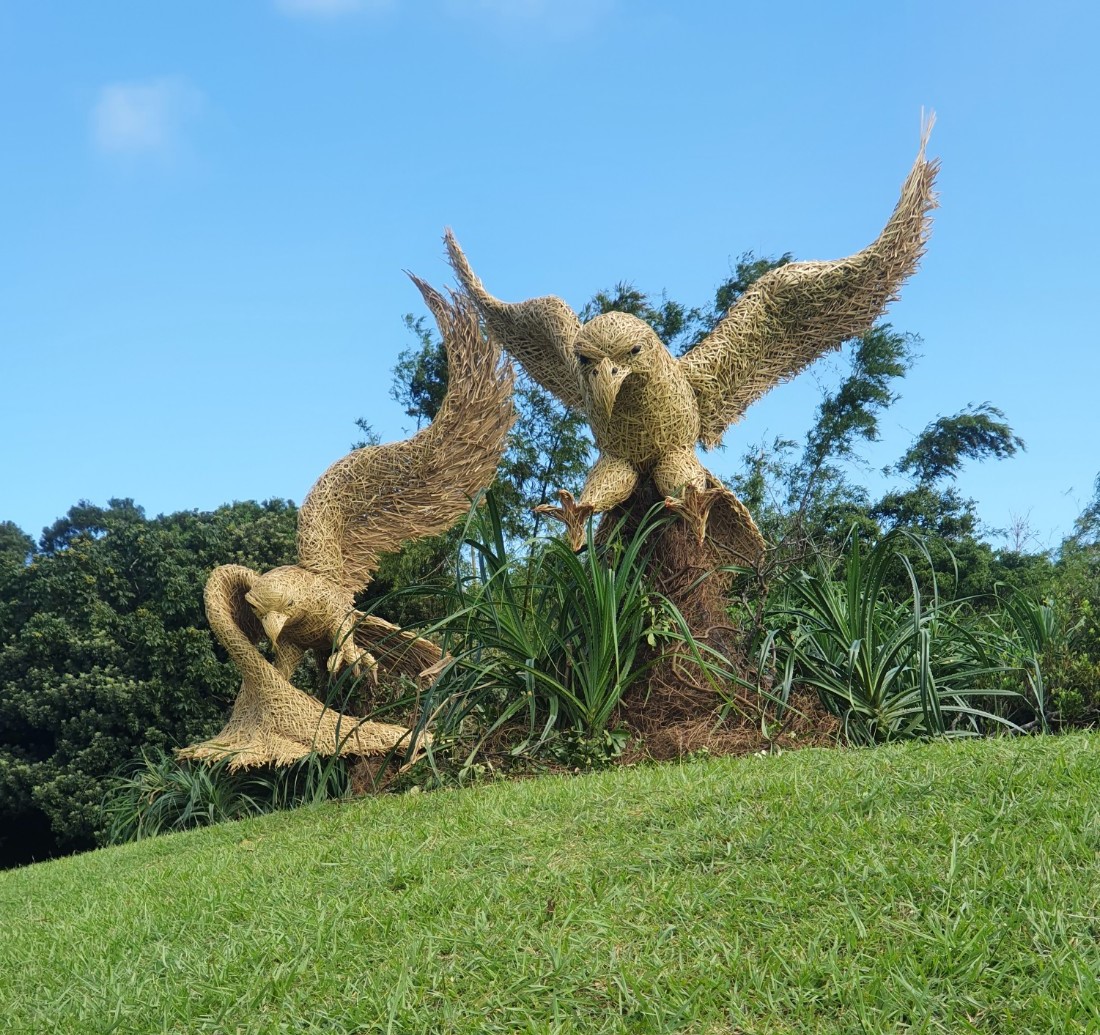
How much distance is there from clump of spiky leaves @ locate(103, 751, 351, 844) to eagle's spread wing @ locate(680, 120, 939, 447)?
3489 mm

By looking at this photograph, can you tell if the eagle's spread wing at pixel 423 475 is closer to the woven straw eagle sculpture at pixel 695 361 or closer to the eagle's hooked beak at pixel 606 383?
the woven straw eagle sculpture at pixel 695 361

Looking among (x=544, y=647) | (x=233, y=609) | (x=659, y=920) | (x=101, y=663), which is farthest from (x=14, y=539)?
(x=659, y=920)

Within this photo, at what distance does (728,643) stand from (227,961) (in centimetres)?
339

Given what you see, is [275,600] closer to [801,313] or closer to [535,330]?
[535,330]

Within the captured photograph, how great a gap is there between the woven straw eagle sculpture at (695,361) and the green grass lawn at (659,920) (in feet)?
6.92

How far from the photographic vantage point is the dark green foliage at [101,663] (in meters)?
11.4

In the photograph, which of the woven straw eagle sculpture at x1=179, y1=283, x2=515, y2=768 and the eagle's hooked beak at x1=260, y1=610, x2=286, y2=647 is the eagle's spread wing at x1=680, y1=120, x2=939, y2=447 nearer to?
the woven straw eagle sculpture at x1=179, y1=283, x2=515, y2=768

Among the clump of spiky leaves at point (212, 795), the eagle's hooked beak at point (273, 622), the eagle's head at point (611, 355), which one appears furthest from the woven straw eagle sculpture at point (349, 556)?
the eagle's head at point (611, 355)

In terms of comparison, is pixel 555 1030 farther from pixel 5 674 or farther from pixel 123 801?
pixel 5 674

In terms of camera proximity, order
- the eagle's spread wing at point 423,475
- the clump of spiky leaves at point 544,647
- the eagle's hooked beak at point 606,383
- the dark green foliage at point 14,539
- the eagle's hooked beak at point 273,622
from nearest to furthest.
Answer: the clump of spiky leaves at point 544,647 → the eagle's hooked beak at point 606,383 → the eagle's hooked beak at point 273,622 → the eagle's spread wing at point 423,475 → the dark green foliage at point 14,539

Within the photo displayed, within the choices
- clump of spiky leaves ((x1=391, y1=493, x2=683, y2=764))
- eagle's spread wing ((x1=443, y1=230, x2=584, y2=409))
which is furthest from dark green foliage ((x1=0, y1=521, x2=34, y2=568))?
clump of spiky leaves ((x1=391, y1=493, x2=683, y2=764))

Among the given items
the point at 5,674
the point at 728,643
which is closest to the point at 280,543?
the point at 5,674

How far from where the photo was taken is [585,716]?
5078 mm

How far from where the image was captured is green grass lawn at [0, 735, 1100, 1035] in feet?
7.16
